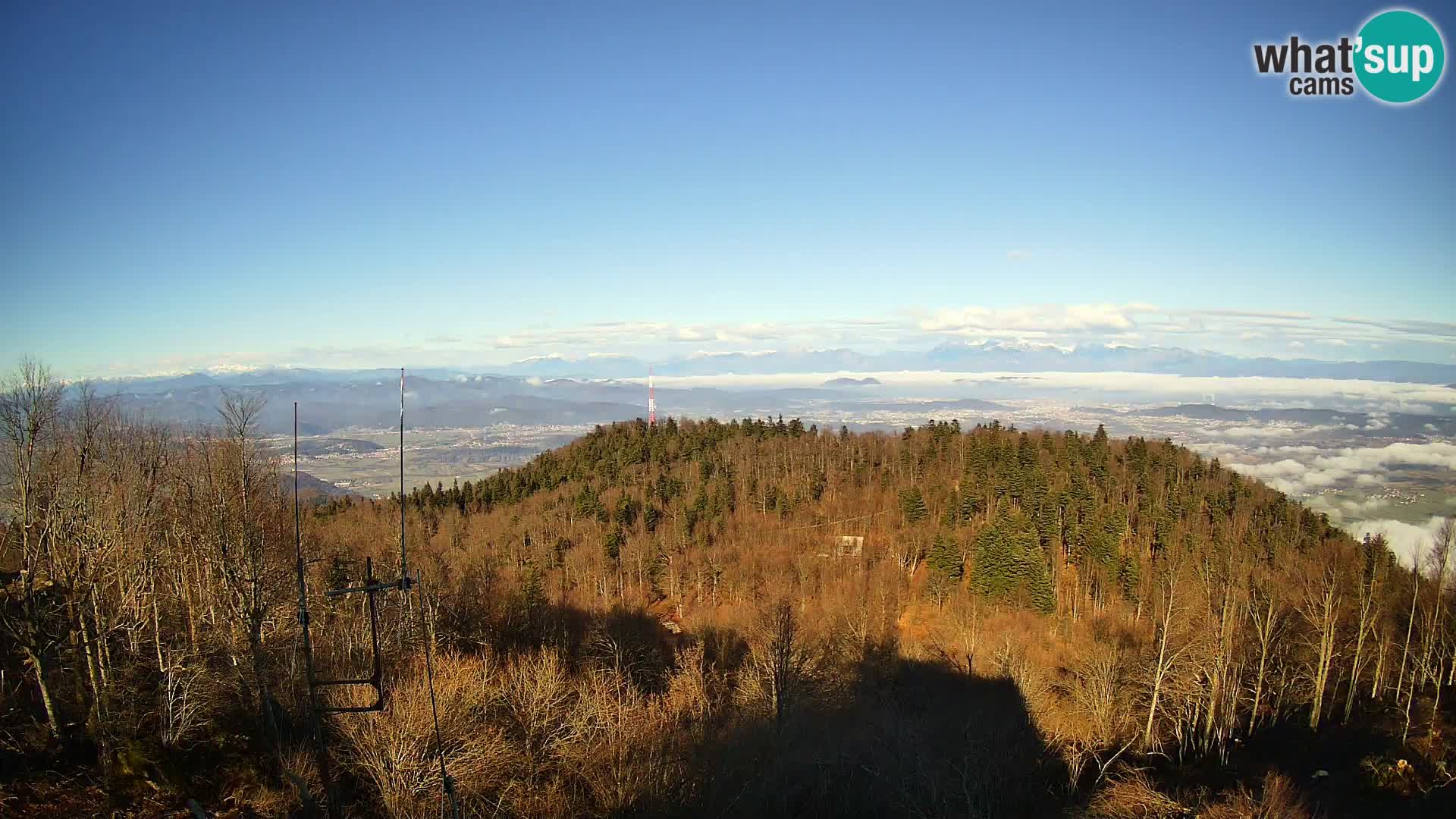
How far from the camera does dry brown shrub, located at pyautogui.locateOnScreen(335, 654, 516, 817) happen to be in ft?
48.3

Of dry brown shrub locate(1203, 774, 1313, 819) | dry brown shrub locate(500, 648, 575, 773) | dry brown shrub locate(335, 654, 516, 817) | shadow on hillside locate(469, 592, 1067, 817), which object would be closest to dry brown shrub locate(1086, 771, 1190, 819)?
dry brown shrub locate(1203, 774, 1313, 819)

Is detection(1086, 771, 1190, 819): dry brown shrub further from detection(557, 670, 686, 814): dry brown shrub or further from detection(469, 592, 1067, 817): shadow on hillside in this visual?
detection(557, 670, 686, 814): dry brown shrub

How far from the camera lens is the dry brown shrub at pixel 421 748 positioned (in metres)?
14.7

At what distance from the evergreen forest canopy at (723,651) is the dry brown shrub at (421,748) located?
0.32 feet

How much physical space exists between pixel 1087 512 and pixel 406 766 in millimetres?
54020

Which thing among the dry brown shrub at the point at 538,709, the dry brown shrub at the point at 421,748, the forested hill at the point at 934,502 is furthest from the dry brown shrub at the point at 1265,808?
the forested hill at the point at 934,502

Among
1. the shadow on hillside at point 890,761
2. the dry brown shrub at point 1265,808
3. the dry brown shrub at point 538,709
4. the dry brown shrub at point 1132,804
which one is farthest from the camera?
the dry brown shrub at point 1132,804

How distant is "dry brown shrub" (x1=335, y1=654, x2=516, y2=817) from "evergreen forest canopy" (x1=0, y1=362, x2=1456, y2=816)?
10 cm

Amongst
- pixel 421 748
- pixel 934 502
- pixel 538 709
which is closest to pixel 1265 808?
pixel 538 709

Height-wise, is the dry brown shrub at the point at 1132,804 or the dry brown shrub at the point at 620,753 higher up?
the dry brown shrub at the point at 620,753

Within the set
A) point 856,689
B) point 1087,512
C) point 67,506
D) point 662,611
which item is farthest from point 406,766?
point 1087,512

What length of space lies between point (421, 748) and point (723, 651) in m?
26.5

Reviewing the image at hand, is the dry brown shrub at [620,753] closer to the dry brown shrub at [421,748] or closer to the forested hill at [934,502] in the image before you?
the dry brown shrub at [421,748]

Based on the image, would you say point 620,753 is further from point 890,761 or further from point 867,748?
point 867,748
